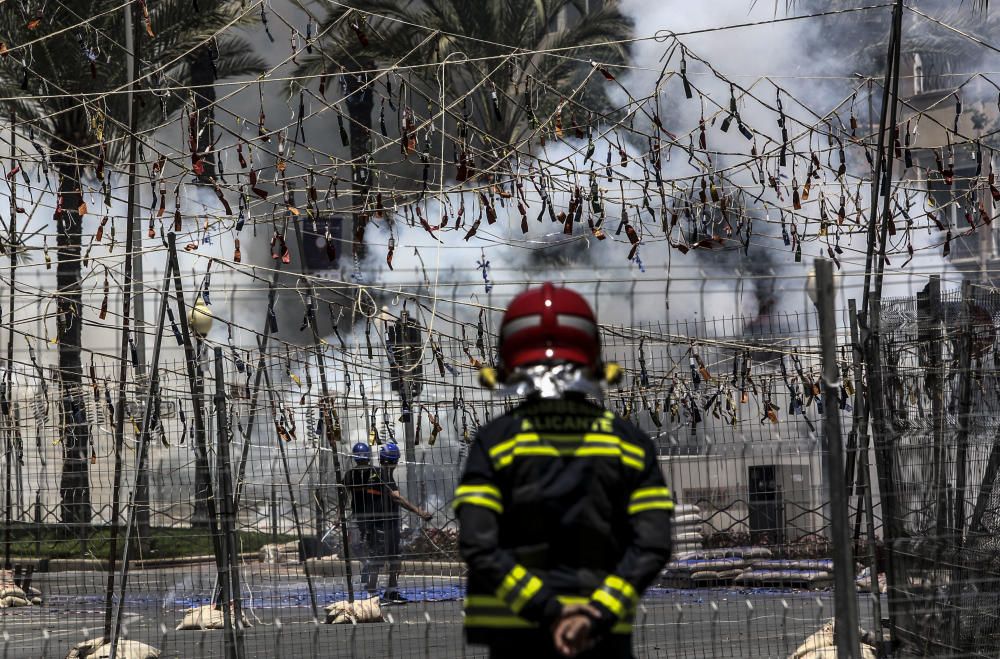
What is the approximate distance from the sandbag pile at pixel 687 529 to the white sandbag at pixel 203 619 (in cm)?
266

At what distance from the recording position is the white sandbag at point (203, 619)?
755 centimetres

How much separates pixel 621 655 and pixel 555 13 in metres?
17.5

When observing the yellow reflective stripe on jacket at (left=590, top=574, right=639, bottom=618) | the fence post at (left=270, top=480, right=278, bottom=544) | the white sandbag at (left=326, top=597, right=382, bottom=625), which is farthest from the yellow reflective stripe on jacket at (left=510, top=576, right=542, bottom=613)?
the white sandbag at (left=326, top=597, right=382, bottom=625)

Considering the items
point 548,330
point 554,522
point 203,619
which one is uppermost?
point 548,330

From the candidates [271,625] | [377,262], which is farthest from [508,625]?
[377,262]

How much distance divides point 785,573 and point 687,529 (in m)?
0.66

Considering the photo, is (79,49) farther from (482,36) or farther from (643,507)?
(643,507)

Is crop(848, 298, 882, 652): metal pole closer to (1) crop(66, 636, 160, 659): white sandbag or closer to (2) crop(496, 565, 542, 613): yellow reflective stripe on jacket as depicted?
(2) crop(496, 565, 542, 613): yellow reflective stripe on jacket

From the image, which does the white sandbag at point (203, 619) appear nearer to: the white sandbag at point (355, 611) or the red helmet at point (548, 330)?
the white sandbag at point (355, 611)

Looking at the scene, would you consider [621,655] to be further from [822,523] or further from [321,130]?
[321,130]

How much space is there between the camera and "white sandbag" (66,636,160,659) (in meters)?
7.55

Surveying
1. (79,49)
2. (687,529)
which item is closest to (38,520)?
(687,529)

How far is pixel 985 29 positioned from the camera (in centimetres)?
2844

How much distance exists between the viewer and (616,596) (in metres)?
3.14
